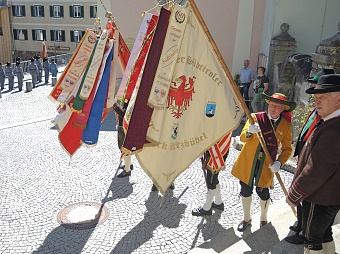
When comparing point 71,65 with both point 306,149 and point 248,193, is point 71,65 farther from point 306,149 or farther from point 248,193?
point 306,149

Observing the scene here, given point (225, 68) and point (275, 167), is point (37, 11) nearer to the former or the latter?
point (225, 68)

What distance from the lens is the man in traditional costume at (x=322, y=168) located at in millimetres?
2945

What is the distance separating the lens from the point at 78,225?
203 inches

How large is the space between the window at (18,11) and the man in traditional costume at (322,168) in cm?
4124

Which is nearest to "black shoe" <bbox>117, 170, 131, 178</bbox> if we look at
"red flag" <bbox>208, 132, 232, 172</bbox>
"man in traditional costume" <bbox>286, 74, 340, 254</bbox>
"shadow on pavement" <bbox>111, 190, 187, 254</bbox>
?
"shadow on pavement" <bbox>111, 190, 187, 254</bbox>

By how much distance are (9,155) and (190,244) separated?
5205 millimetres

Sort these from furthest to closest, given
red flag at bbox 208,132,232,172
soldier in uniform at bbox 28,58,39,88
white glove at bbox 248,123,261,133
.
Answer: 1. soldier in uniform at bbox 28,58,39,88
2. red flag at bbox 208,132,232,172
3. white glove at bbox 248,123,261,133

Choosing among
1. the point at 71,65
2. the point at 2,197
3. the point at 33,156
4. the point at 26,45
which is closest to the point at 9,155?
the point at 33,156

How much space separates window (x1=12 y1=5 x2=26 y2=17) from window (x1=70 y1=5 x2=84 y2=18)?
6.47 meters

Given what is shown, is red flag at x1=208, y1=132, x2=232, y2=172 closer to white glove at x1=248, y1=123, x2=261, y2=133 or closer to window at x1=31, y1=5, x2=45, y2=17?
white glove at x1=248, y1=123, x2=261, y2=133

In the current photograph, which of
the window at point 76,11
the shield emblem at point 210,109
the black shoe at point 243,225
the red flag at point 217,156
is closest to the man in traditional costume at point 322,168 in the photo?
the shield emblem at point 210,109

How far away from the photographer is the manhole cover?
518 cm

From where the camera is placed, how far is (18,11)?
38125 mm

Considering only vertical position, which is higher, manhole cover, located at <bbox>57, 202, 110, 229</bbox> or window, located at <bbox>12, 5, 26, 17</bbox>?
window, located at <bbox>12, 5, 26, 17</bbox>
